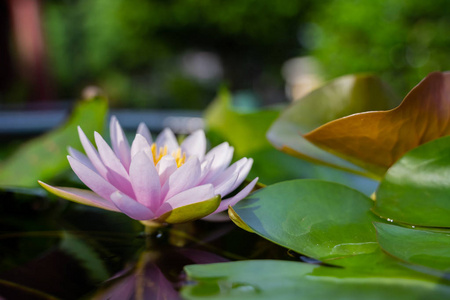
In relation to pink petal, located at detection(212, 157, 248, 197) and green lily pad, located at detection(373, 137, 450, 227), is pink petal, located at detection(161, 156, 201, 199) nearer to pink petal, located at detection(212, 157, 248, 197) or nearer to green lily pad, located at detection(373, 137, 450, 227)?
pink petal, located at detection(212, 157, 248, 197)

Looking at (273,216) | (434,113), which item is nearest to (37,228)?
(273,216)

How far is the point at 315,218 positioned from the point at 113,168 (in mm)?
156

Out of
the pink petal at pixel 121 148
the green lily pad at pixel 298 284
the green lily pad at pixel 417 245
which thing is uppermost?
the pink petal at pixel 121 148

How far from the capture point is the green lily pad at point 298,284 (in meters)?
0.21

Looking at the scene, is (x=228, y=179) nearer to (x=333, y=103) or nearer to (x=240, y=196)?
(x=240, y=196)

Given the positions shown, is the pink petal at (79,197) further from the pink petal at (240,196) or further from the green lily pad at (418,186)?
the green lily pad at (418,186)

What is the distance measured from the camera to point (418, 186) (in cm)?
34

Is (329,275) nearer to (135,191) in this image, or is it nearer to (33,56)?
(135,191)

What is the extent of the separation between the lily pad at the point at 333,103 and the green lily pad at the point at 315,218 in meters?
0.09

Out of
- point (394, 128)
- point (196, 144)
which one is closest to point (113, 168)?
point (196, 144)

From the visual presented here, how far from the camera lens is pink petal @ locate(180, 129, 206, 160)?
42cm

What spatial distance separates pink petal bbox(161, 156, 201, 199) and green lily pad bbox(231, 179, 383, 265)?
0.13 feet

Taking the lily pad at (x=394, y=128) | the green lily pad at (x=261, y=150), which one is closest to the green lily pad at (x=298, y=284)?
the lily pad at (x=394, y=128)

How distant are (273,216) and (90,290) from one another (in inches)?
5.3
